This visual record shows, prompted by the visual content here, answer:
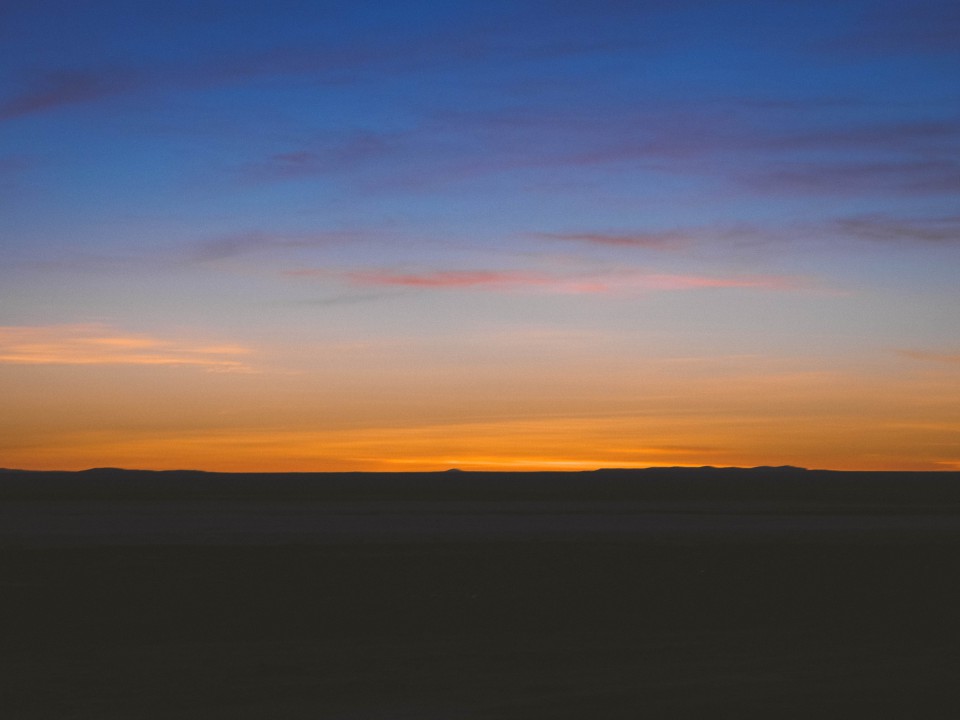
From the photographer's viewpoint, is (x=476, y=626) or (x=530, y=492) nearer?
(x=476, y=626)

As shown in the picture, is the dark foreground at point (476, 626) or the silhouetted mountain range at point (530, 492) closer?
the dark foreground at point (476, 626)

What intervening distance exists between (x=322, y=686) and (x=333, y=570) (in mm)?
12156

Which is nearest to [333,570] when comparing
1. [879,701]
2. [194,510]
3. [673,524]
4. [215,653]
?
[215,653]

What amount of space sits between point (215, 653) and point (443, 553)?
14.0m

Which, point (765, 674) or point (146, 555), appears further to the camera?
point (146, 555)

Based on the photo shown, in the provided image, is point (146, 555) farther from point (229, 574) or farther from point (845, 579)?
point (845, 579)

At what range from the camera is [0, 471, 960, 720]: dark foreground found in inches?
545

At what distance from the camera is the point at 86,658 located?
16484 millimetres

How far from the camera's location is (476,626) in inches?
757

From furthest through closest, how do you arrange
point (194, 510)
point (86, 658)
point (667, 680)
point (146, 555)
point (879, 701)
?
1. point (194, 510)
2. point (146, 555)
3. point (86, 658)
4. point (667, 680)
5. point (879, 701)

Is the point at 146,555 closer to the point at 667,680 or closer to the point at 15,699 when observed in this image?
the point at 15,699

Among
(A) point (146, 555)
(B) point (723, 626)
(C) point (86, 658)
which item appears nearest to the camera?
(C) point (86, 658)

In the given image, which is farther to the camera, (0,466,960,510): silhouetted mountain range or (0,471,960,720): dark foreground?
(0,466,960,510): silhouetted mountain range

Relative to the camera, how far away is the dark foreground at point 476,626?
1385cm
